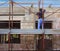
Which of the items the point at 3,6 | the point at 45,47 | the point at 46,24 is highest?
the point at 3,6

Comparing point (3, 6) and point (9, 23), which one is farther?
point (3, 6)

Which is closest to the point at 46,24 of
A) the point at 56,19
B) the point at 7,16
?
the point at 56,19

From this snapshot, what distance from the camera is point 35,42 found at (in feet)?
62.7

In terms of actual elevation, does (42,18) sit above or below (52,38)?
above

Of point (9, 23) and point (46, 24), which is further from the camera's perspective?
point (46, 24)

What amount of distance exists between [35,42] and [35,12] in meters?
2.00

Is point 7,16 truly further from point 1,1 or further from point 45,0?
point 45,0

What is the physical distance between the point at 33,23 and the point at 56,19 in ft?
5.14

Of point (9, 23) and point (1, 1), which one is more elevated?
point (1, 1)

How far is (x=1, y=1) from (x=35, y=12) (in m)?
2.45

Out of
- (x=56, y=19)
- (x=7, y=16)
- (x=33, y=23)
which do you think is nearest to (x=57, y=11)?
(x=56, y=19)

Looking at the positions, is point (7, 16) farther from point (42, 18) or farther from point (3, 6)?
point (42, 18)

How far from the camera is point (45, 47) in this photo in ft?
62.6

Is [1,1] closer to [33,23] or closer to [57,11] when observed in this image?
[33,23]
